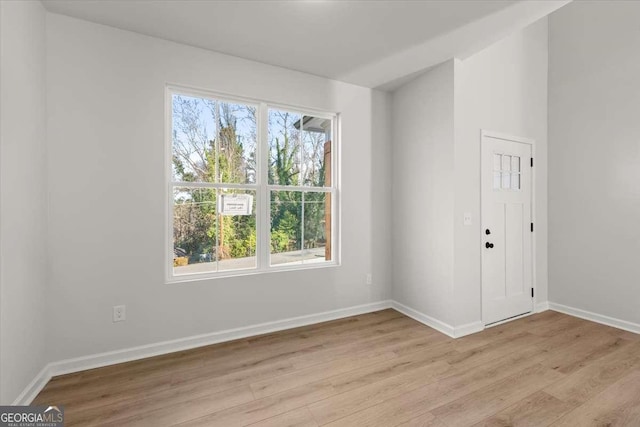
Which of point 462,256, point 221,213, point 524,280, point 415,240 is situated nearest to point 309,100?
point 221,213

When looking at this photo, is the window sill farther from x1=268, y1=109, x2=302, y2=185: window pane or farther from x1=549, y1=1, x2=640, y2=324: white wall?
x1=549, y1=1, x2=640, y2=324: white wall

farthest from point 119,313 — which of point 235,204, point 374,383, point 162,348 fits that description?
point 374,383

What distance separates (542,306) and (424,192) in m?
2.17

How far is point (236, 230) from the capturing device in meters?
2.93

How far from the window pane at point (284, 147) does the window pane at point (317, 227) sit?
0.97 ft

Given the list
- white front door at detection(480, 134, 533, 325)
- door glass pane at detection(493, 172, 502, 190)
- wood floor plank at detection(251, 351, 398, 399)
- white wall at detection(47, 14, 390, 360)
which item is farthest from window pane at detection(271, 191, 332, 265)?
door glass pane at detection(493, 172, 502, 190)

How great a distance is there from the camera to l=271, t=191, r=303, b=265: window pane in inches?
123

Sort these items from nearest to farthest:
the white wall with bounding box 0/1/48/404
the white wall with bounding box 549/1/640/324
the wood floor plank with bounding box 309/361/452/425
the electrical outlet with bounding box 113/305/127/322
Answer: the white wall with bounding box 0/1/48/404 < the wood floor plank with bounding box 309/361/452/425 < the electrical outlet with bounding box 113/305/127/322 < the white wall with bounding box 549/1/640/324

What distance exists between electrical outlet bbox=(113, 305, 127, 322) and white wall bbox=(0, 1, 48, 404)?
44 cm

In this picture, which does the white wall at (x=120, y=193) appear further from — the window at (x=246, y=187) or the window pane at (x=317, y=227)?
the window pane at (x=317, y=227)

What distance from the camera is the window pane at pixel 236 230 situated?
2867 mm

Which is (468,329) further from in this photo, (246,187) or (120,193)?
(120,193)

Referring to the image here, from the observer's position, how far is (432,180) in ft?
10.3

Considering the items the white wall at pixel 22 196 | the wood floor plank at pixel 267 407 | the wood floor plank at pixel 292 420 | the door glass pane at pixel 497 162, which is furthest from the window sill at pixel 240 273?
the door glass pane at pixel 497 162
